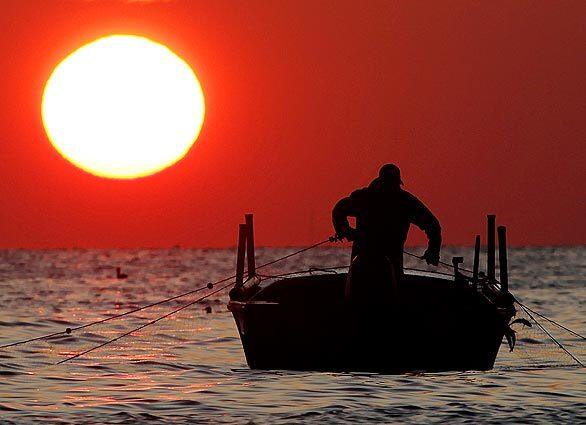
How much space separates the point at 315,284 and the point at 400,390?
281 cm

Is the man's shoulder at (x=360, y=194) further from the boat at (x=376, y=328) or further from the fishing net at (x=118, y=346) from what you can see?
the fishing net at (x=118, y=346)

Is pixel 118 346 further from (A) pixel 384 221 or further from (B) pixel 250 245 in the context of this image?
(A) pixel 384 221

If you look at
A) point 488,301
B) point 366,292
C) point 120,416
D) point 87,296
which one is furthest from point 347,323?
point 87,296

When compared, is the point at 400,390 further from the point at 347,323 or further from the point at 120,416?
the point at 120,416

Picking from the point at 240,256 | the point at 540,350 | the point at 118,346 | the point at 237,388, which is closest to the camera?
the point at 237,388

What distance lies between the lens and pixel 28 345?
3141 cm

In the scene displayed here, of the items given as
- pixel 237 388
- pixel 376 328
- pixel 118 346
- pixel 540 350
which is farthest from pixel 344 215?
Result: pixel 118 346

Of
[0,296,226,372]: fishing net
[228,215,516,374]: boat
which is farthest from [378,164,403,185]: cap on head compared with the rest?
[0,296,226,372]: fishing net

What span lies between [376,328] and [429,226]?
5.99ft

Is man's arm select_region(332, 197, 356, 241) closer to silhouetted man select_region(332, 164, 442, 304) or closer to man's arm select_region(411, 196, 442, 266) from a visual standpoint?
silhouetted man select_region(332, 164, 442, 304)

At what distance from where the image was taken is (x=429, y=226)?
2317 cm

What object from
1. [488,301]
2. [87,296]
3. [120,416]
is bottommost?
[120,416]

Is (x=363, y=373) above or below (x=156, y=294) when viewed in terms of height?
below

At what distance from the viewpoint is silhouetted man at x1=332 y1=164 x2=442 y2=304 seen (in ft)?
75.1
